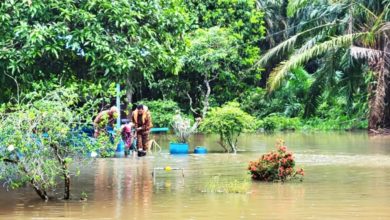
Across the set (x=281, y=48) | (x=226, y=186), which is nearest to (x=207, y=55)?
(x=281, y=48)

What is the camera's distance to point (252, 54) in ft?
119

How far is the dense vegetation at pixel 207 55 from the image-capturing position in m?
12.0

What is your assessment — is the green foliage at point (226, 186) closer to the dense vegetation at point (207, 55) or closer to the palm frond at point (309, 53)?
the dense vegetation at point (207, 55)

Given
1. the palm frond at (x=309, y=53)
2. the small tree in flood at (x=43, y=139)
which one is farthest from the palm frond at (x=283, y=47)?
the small tree in flood at (x=43, y=139)

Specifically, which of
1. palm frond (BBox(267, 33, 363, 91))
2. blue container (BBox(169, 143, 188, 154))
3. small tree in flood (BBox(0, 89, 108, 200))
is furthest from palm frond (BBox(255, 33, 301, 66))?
small tree in flood (BBox(0, 89, 108, 200))

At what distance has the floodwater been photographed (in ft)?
33.1

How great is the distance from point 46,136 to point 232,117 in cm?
1055

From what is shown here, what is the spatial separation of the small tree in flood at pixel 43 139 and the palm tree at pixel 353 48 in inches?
729

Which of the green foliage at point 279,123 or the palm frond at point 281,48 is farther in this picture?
the green foliage at point 279,123

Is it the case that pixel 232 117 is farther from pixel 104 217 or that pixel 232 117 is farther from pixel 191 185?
pixel 104 217

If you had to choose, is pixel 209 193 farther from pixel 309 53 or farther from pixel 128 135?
pixel 309 53

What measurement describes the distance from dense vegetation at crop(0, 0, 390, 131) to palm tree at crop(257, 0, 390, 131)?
0.17 ft

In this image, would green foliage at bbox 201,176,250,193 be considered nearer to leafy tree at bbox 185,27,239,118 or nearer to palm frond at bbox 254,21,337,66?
palm frond at bbox 254,21,337,66

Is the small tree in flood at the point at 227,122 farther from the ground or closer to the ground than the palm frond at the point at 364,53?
closer to the ground
